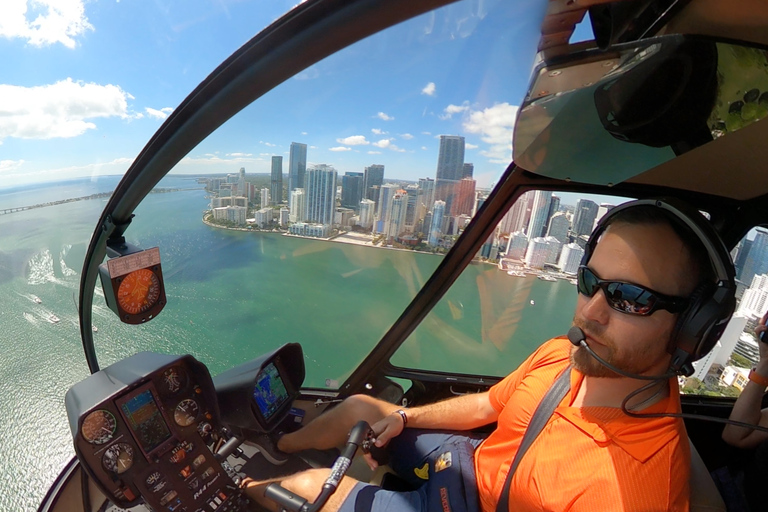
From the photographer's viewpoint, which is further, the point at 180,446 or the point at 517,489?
the point at 180,446

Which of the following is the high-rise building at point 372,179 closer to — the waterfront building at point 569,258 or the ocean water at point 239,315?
the ocean water at point 239,315

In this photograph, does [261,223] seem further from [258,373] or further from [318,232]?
[258,373]

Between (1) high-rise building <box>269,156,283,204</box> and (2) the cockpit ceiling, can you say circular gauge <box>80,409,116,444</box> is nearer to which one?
(1) high-rise building <box>269,156,283,204</box>

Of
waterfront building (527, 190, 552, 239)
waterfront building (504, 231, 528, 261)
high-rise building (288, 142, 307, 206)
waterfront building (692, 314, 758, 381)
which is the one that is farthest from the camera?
waterfront building (504, 231, 528, 261)

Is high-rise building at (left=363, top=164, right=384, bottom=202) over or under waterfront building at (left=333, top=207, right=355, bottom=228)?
over

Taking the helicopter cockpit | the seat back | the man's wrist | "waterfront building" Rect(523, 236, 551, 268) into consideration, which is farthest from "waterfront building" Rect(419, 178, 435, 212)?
the seat back

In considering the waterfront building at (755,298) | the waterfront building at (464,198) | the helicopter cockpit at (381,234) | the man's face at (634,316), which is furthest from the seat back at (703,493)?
the waterfront building at (464,198)

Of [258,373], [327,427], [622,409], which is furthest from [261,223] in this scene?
[622,409]
